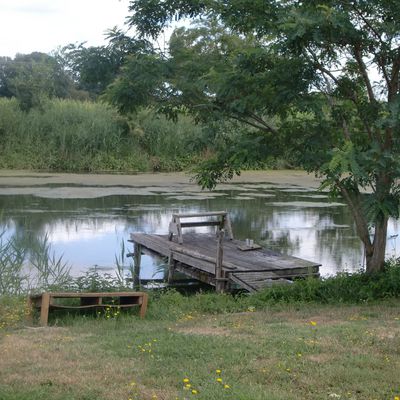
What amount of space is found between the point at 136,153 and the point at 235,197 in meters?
9.42

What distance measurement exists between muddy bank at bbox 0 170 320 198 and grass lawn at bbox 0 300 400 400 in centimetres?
1556

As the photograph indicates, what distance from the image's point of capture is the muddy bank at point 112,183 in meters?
23.3

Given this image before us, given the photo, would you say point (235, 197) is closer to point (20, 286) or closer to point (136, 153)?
point (136, 153)

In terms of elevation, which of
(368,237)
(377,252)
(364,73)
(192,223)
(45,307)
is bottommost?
(45,307)

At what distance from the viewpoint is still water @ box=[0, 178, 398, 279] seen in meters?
14.6

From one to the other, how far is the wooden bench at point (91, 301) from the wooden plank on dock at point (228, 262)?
9.09ft

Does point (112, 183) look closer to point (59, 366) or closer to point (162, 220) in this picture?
point (162, 220)

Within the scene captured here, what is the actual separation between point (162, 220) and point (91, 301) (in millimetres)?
10015

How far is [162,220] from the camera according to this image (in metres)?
18.7

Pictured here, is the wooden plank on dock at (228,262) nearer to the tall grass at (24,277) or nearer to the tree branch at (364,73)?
the tall grass at (24,277)

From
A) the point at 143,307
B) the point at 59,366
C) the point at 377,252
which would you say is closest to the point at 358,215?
the point at 377,252

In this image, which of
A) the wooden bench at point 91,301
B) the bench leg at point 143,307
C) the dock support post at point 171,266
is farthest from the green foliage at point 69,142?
the bench leg at point 143,307

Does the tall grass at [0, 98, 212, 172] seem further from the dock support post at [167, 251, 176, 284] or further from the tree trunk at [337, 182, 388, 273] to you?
the tree trunk at [337, 182, 388, 273]

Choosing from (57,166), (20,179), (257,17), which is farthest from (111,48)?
(57,166)
